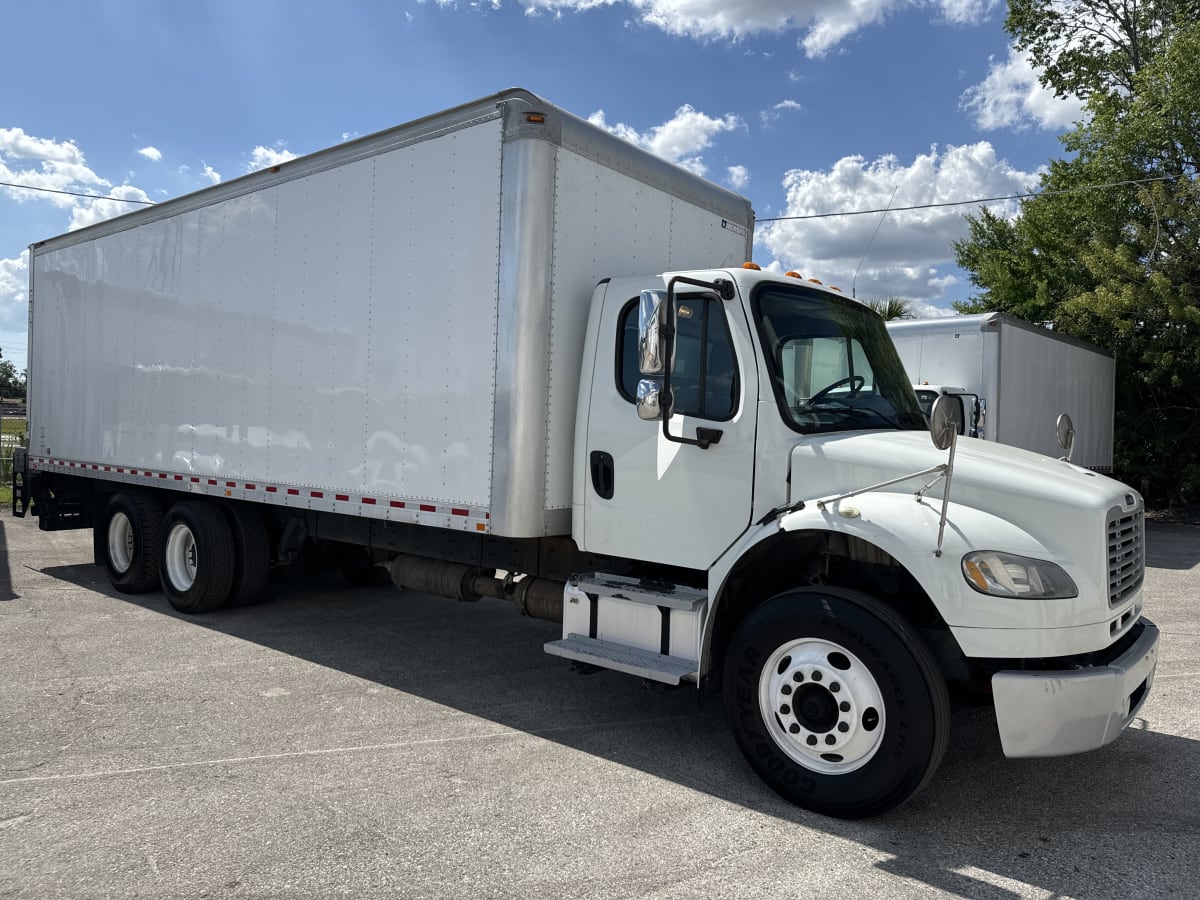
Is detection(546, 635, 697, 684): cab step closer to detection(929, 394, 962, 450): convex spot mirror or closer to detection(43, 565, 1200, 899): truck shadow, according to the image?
detection(43, 565, 1200, 899): truck shadow

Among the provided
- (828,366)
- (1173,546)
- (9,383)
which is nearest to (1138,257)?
(1173,546)

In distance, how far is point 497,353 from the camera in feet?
17.2

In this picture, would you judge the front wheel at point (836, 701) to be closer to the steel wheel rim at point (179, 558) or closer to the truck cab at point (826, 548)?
the truck cab at point (826, 548)

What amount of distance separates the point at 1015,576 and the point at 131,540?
8.12 m

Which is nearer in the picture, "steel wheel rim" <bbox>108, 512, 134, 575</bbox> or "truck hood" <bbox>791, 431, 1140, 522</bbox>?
"truck hood" <bbox>791, 431, 1140, 522</bbox>

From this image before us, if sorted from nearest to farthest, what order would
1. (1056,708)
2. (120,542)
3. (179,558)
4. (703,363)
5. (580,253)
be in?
(1056,708), (703,363), (580,253), (179,558), (120,542)

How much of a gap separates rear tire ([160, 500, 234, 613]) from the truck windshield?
541cm

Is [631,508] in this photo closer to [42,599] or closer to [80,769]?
[80,769]

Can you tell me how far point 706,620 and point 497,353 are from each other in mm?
1943

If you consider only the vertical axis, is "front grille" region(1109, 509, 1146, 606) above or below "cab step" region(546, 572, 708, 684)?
above

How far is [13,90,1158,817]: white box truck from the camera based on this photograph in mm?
3818

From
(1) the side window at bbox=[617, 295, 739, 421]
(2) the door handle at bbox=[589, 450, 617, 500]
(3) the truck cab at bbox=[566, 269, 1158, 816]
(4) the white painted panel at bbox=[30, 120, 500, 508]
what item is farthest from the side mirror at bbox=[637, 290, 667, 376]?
(4) the white painted panel at bbox=[30, 120, 500, 508]

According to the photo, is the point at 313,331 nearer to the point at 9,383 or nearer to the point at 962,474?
the point at 962,474

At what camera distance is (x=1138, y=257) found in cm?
1917
